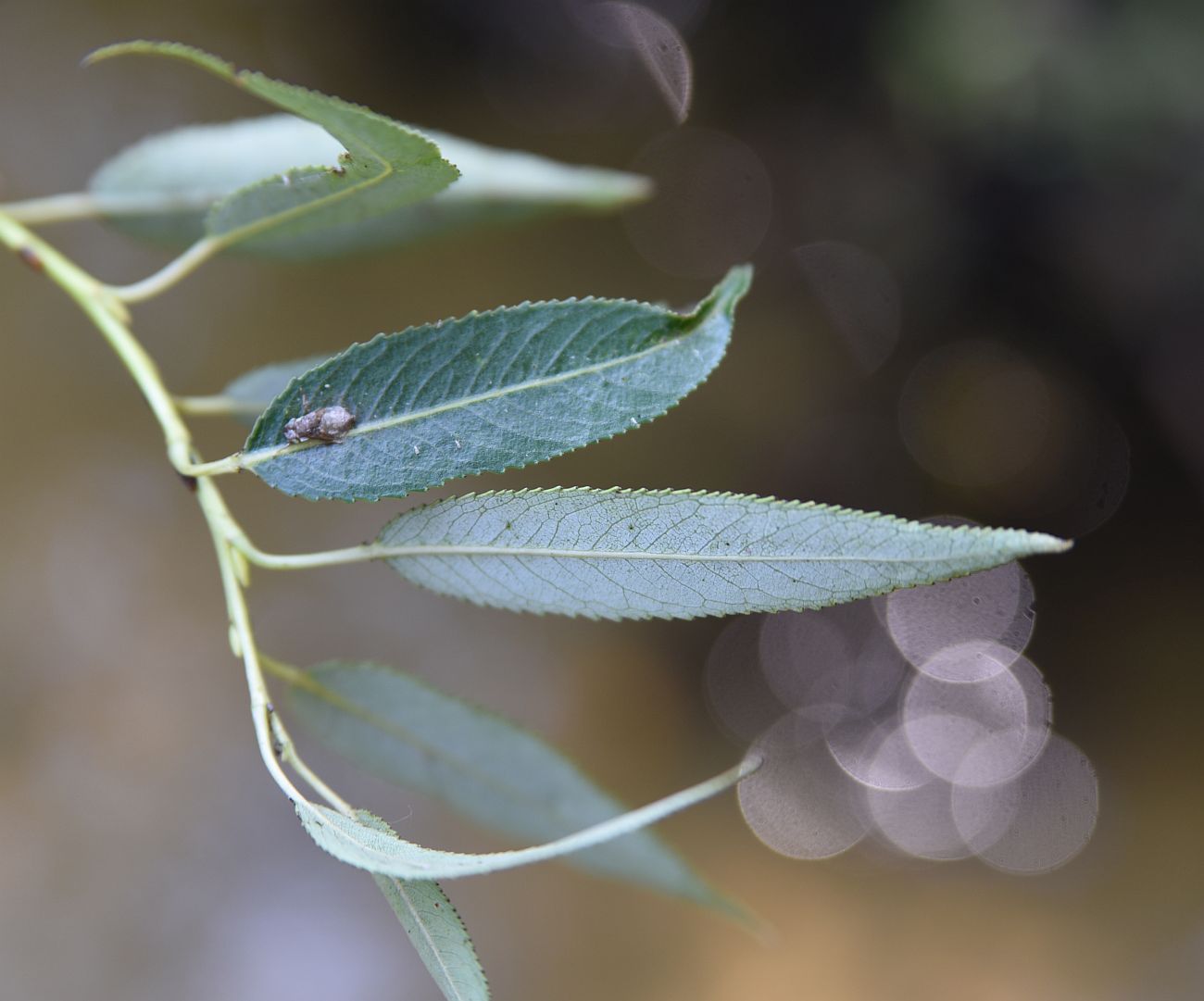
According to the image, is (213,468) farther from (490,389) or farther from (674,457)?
(674,457)

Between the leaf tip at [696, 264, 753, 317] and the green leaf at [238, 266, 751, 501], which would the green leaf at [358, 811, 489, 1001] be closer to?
the green leaf at [238, 266, 751, 501]

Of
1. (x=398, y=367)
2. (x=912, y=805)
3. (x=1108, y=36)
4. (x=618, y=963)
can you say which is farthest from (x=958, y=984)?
(x=398, y=367)

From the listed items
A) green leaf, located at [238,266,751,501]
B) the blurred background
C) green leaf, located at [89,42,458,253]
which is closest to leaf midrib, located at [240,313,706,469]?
green leaf, located at [238,266,751,501]

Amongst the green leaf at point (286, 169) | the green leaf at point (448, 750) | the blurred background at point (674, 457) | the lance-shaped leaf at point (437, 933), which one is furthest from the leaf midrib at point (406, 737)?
the blurred background at point (674, 457)

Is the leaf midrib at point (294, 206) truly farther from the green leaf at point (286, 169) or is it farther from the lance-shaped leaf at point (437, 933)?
the lance-shaped leaf at point (437, 933)

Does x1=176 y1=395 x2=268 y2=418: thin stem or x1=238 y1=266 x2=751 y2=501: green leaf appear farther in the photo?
x1=176 y1=395 x2=268 y2=418: thin stem

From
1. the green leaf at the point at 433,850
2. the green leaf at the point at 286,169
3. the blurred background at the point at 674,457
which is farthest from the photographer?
the blurred background at the point at 674,457
